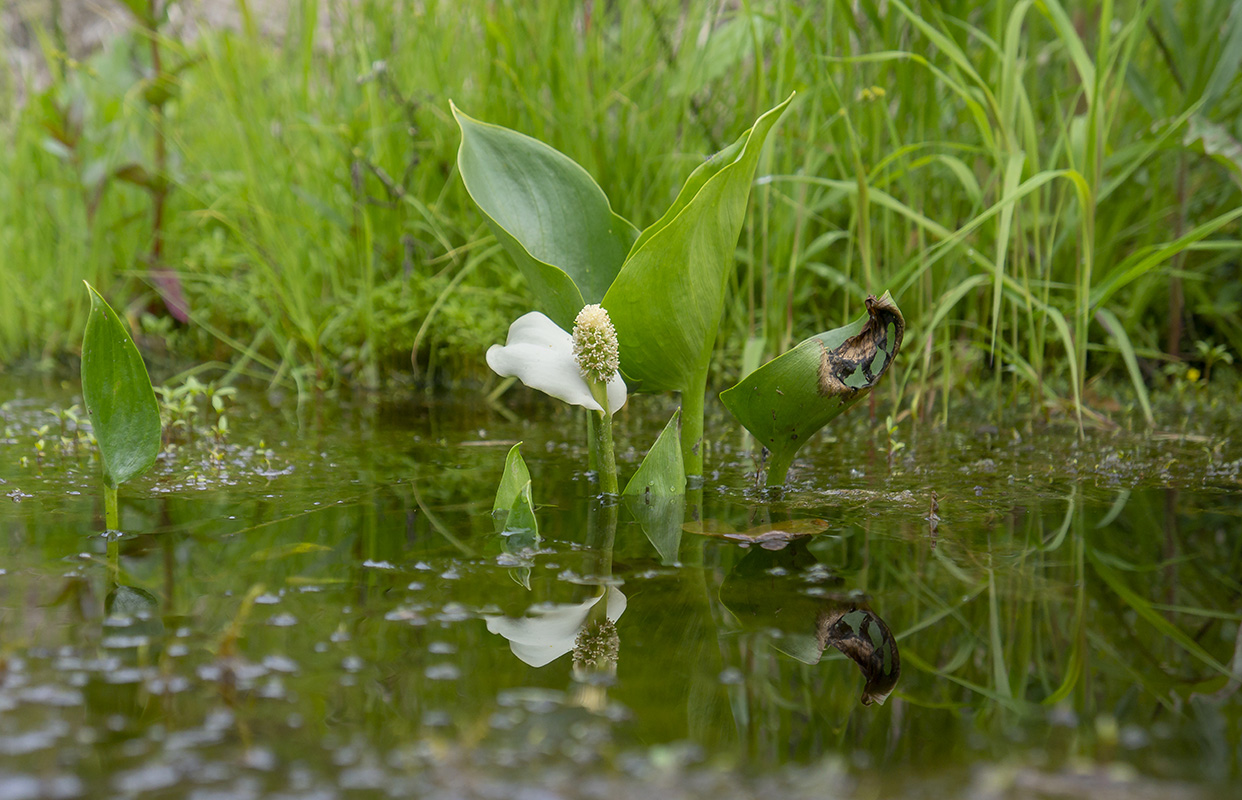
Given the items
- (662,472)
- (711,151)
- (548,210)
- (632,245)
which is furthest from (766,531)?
(711,151)

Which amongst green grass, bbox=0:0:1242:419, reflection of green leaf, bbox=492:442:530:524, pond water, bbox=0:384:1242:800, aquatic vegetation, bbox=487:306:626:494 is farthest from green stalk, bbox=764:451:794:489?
green grass, bbox=0:0:1242:419

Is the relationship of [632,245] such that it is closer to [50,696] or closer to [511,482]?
[511,482]

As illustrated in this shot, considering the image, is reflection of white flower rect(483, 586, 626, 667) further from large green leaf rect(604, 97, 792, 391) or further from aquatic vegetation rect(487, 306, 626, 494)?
large green leaf rect(604, 97, 792, 391)

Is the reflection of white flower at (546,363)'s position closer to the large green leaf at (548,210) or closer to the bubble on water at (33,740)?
the large green leaf at (548,210)

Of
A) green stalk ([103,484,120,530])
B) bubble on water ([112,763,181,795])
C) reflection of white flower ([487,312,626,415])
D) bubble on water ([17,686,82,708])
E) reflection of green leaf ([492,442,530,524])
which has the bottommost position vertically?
bubble on water ([112,763,181,795])

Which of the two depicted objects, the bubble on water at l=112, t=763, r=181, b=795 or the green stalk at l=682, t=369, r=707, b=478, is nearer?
the bubble on water at l=112, t=763, r=181, b=795

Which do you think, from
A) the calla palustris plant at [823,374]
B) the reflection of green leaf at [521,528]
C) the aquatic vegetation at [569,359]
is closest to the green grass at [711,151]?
the calla palustris plant at [823,374]
